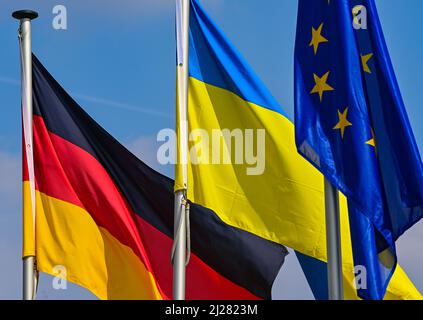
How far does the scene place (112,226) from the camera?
14344 mm

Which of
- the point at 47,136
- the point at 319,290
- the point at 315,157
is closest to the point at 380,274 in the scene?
the point at 315,157

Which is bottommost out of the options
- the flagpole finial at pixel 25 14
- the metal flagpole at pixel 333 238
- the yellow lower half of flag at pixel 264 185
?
the metal flagpole at pixel 333 238

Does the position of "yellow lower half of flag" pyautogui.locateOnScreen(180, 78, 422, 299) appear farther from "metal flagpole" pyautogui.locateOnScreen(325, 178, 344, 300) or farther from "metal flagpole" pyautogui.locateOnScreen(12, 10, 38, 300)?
"metal flagpole" pyautogui.locateOnScreen(12, 10, 38, 300)

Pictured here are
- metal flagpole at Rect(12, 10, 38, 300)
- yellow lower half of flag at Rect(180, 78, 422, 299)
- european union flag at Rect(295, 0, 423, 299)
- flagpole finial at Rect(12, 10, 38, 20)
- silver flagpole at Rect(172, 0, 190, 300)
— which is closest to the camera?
european union flag at Rect(295, 0, 423, 299)

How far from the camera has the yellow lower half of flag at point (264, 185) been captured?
13.7m

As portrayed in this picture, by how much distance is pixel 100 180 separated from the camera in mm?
14438

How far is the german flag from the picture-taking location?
14.2 m

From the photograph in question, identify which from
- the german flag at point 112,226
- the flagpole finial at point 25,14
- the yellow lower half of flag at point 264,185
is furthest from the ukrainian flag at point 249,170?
the flagpole finial at point 25,14

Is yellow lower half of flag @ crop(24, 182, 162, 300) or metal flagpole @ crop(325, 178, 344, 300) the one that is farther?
yellow lower half of flag @ crop(24, 182, 162, 300)

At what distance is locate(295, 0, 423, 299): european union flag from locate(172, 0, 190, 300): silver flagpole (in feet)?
4.80

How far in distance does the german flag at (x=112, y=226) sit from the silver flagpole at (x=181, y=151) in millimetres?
1174

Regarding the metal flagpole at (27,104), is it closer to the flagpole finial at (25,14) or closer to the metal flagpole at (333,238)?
the flagpole finial at (25,14)

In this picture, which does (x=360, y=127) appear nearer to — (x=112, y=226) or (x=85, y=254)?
(x=112, y=226)

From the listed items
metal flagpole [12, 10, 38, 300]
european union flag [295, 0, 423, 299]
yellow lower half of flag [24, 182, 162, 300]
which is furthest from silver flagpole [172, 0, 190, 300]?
metal flagpole [12, 10, 38, 300]
